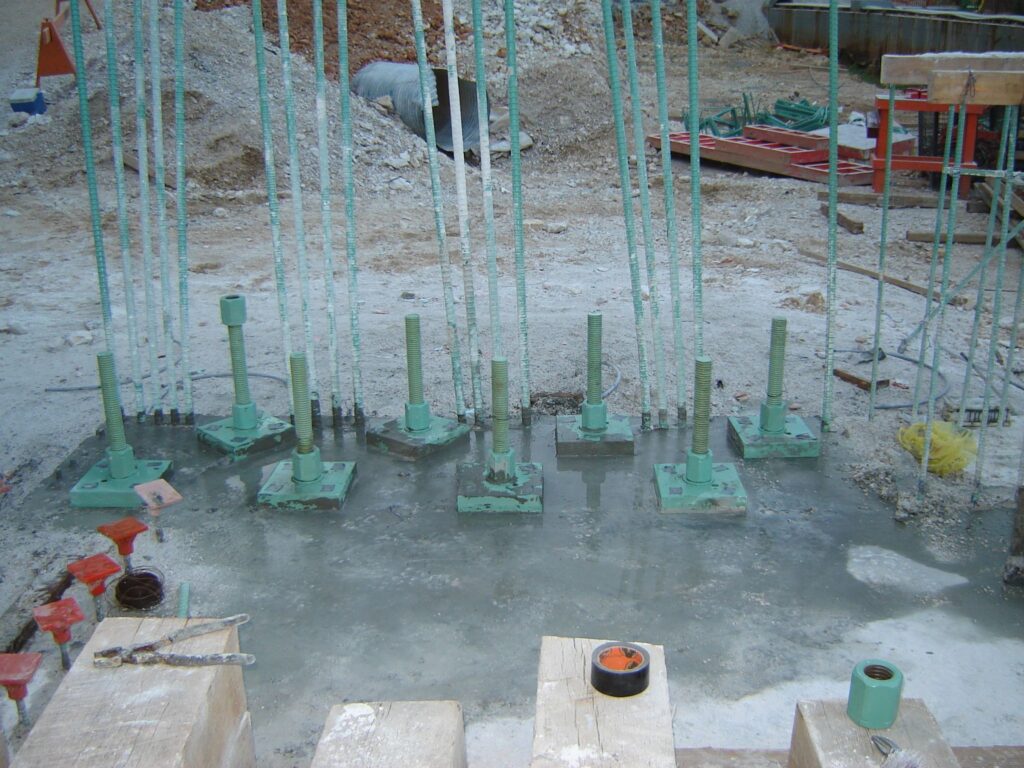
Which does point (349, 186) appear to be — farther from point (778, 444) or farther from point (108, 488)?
point (778, 444)

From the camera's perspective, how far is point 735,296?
27.7 ft

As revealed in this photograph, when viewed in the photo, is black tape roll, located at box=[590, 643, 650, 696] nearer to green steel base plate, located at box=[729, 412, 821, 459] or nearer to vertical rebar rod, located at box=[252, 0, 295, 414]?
vertical rebar rod, located at box=[252, 0, 295, 414]

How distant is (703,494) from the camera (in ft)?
14.5

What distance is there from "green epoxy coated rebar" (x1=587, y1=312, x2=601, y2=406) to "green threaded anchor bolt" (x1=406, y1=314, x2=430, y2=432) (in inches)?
32.3

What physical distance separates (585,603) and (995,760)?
4.82 feet

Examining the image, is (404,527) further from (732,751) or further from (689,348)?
(689,348)

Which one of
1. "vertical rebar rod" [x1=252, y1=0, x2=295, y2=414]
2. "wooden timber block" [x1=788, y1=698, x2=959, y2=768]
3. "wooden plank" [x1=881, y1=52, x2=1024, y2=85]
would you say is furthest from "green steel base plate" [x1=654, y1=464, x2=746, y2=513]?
"wooden timber block" [x1=788, y1=698, x2=959, y2=768]

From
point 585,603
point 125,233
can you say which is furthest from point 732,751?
point 125,233

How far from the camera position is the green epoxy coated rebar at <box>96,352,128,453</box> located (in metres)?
4.44

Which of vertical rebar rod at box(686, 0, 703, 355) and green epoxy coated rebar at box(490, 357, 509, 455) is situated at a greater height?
vertical rebar rod at box(686, 0, 703, 355)

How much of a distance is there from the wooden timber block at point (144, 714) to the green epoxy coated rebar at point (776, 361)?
3218mm

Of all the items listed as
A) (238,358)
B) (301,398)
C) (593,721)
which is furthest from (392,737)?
(238,358)

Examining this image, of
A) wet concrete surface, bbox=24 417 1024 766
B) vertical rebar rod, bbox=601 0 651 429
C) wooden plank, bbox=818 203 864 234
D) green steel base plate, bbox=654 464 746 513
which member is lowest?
wet concrete surface, bbox=24 417 1024 766

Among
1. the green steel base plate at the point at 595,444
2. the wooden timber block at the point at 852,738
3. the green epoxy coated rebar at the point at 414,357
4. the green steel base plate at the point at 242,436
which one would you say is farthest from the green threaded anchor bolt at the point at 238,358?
the wooden timber block at the point at 852,738
